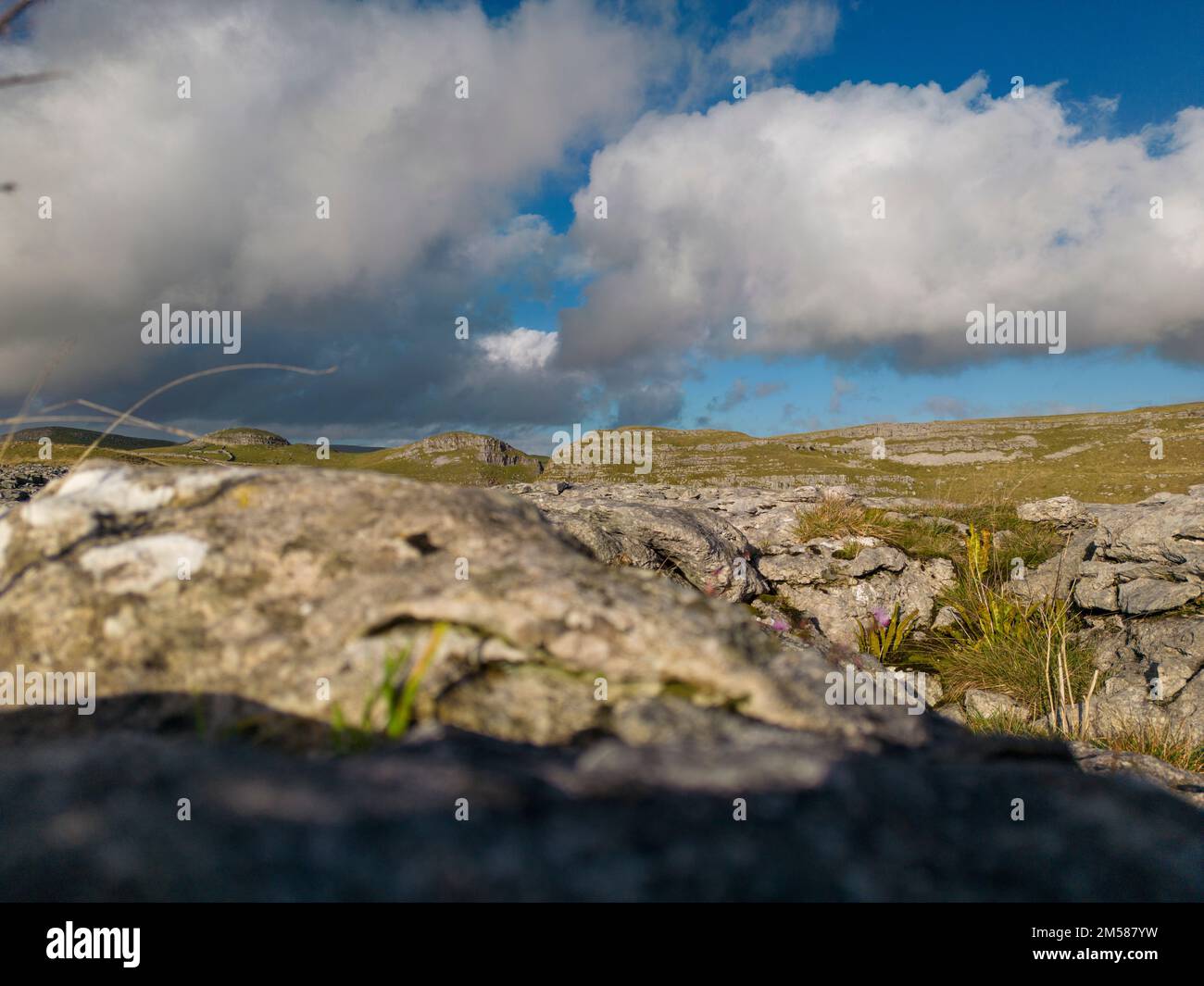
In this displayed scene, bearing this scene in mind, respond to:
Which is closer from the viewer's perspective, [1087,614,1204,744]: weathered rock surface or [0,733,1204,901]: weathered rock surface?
[0,733,1204,901]: weathered rock surface

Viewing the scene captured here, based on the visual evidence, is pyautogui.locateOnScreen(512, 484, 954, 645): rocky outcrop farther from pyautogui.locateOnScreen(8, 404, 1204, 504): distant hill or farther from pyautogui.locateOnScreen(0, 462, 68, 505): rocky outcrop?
pyautogui.locateOnScreen(8, 404, 1204, 504): distant hill

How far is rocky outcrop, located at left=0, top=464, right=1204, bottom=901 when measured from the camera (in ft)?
4.37

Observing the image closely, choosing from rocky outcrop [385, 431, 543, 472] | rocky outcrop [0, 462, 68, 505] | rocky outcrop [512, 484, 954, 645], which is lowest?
rocky outcrop [512, 484, 954, 645]

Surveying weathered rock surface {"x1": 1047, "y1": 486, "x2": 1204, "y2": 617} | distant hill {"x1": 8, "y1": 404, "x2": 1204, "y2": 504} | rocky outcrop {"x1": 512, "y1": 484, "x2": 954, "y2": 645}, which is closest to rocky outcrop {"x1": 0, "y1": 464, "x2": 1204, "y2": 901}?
rocky outcrop {"x1": 512, "y1": 484, "x2": 954, "y2": 645}

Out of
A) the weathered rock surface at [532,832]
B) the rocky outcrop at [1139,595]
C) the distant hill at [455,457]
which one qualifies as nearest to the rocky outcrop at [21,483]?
the weathered rock surface at [532,832]

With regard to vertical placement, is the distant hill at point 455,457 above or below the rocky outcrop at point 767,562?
above

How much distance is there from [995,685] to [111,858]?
30.7ft

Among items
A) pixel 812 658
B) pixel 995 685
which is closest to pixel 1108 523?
pixel 995 685

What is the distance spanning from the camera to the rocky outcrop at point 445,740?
1331 millimetres

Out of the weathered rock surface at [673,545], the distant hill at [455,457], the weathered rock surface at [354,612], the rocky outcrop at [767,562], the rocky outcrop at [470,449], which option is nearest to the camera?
the weathered rock surface at [354,612]

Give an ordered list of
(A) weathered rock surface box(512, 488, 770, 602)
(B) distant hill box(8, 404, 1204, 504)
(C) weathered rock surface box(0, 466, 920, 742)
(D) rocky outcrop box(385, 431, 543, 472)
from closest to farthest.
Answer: (C) weathered rock surface box(0, 466, 920, 742), (A) weathered rock surface box(512, 488, 770, 602), (B) distant hill box(8, 404, 1204, 504), (D) rocky outcrop box(385, 431, 543, 472)

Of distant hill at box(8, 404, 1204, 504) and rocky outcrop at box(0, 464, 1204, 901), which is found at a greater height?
distant hill at box(8, 404, 1204, 504)

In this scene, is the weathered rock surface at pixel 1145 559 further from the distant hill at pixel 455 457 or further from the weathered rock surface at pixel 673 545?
the distant hill at pixel 455 457
